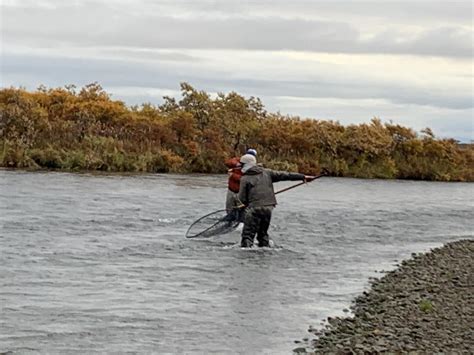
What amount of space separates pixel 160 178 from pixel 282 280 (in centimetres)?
2688

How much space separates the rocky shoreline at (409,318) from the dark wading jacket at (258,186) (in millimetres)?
3050

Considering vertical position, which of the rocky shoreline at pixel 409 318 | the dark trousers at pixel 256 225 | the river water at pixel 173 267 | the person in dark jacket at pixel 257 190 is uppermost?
the person in dark jacket at pixel 257 190

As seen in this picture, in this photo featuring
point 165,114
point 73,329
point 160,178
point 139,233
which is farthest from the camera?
point 165,114

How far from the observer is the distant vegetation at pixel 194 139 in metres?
45.8

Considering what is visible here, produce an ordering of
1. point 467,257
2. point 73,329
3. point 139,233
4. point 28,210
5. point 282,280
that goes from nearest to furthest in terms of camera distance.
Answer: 1. point 73,329
2. point 282,280
3. point 467,257
4. point 139,233
5. point 28,210

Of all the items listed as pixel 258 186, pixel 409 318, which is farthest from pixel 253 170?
pixel 409 318

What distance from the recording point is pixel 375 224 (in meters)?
27.2

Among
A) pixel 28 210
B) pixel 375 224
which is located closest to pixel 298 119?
pixel 375 224

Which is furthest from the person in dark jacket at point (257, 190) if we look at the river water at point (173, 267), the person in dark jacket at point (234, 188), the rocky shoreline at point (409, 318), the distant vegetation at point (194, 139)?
the distant vegetation at point (194, 139)

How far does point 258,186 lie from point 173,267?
2.86m

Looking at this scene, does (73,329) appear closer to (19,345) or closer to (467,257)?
(19,345)

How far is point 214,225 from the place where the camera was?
20797mm

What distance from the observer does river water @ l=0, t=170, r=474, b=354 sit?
11.5 meters

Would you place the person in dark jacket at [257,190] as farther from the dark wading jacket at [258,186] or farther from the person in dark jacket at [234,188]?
the person in dark jacket at [234,188]
